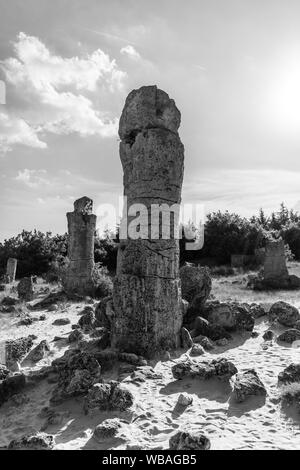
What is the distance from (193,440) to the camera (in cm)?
367

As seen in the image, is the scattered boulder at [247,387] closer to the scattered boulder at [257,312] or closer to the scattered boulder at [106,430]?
the scattered boulder at [106,430]

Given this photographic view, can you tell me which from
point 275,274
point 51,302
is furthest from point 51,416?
point 275,274

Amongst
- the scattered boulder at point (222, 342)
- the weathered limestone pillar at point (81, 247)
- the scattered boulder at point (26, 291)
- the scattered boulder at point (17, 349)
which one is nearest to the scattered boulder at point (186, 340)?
the scattered boulder at point (222, 342)

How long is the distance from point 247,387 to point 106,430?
5.90 feet

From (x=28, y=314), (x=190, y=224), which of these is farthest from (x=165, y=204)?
(x=190, y=224)

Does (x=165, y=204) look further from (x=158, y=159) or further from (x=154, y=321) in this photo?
(x=154, y=321)

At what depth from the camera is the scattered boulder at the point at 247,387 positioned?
4789mm

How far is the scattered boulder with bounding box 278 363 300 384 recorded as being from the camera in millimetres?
5066

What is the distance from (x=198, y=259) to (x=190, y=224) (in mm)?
4756

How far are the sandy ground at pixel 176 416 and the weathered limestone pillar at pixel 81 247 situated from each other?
8912 mm

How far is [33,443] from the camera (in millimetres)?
3990

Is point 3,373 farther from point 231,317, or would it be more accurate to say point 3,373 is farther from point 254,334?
point 254,334

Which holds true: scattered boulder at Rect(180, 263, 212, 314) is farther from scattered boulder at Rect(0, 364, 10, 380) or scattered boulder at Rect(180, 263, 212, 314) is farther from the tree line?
the tree line

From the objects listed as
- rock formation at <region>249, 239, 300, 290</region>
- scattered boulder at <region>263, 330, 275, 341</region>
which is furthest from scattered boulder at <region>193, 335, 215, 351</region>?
rock formation at <region>249, 239, 300, 290</region>
